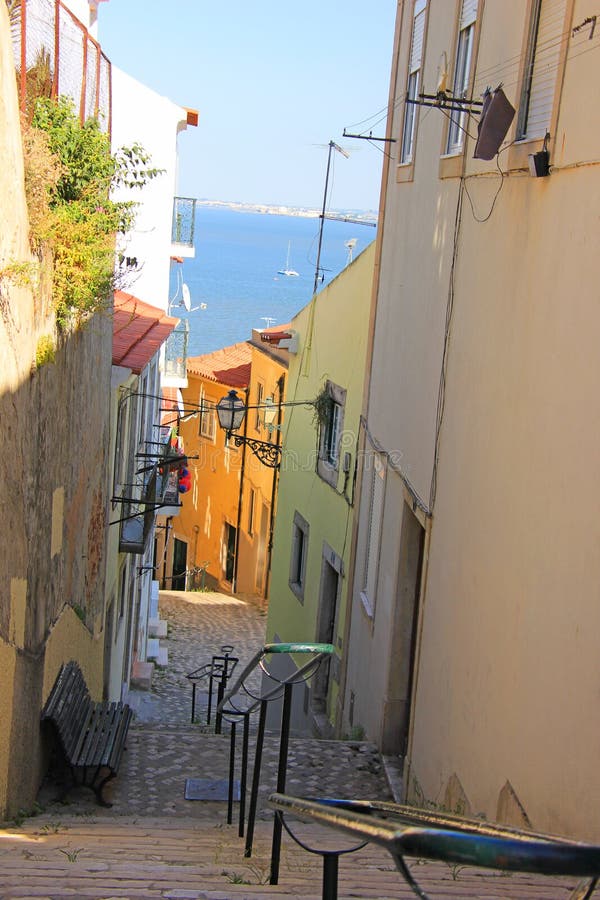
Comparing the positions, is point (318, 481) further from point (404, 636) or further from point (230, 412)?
point (404, 636)

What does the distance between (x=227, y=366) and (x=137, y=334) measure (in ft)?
74.2

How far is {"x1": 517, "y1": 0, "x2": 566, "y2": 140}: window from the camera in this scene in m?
6.93

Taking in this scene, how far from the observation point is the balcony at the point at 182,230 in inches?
1000

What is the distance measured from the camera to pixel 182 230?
2616 cm

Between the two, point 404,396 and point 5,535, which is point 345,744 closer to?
point 404,396

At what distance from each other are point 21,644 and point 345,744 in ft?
16.4

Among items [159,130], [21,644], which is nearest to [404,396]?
[21,644]

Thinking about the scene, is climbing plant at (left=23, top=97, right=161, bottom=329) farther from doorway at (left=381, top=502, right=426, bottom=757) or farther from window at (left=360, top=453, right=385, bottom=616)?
window at (left=360, top=453, right=385, bottom=616)

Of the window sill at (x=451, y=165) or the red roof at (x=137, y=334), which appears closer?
the window sill at (x=451, y=165)

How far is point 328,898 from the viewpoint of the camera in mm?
2807

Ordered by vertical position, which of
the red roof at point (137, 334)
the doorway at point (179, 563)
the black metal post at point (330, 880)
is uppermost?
the red roof at point (137, 334)

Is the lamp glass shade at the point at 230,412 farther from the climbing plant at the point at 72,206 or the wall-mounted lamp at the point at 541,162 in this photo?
the wall-mounted lamp at the point at 541,162

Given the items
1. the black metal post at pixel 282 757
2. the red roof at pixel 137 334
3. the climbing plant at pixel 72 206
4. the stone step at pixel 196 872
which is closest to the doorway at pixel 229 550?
the red roof at pixel 137 334

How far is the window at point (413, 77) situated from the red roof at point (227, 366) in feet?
71.4
